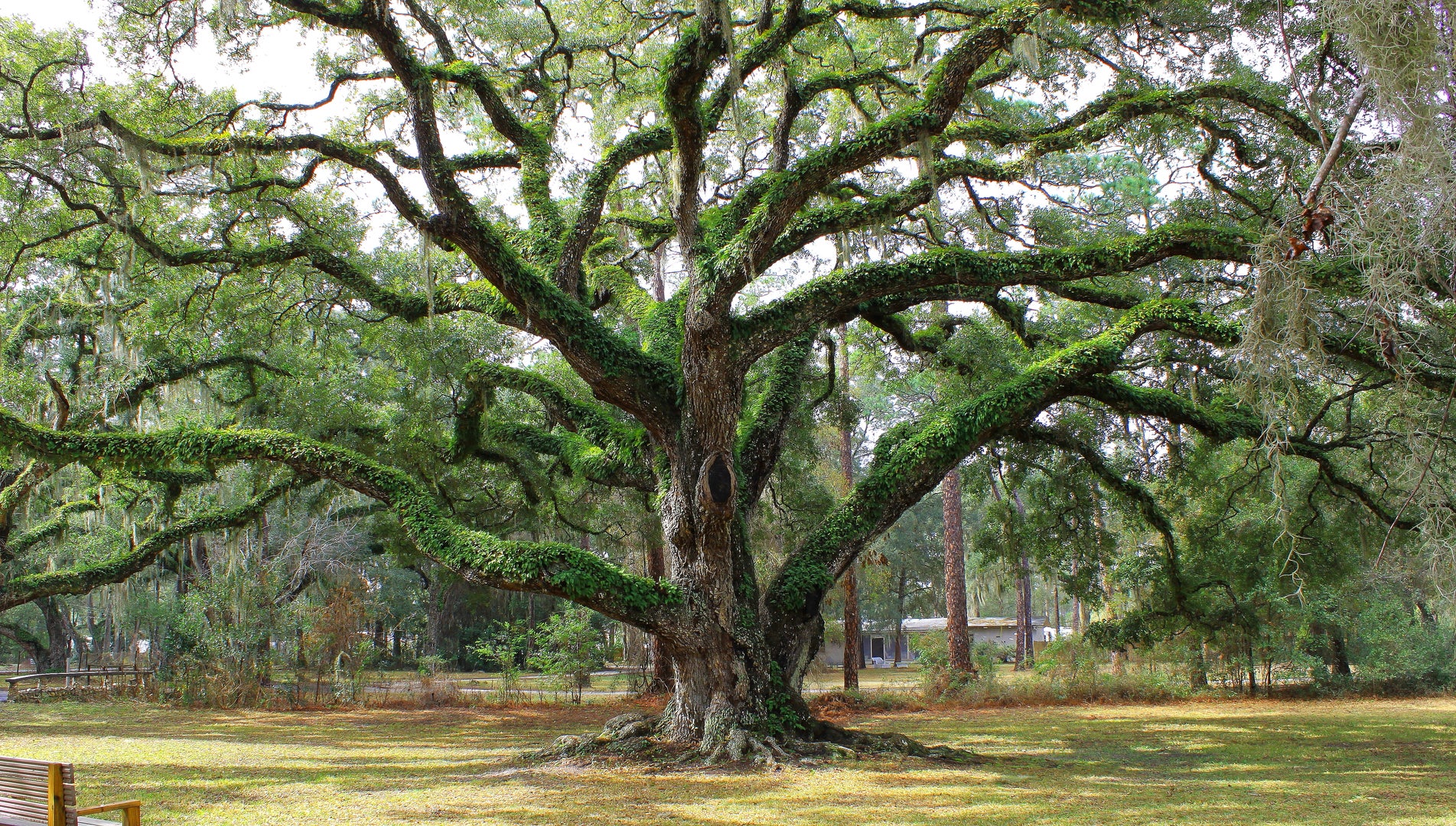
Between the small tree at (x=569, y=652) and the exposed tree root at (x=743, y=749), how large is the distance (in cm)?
776

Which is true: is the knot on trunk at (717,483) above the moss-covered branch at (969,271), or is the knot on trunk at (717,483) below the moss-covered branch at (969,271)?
below

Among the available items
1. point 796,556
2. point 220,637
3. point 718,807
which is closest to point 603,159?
point 796,556

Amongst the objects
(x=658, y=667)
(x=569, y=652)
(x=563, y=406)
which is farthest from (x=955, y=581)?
(x=563, y=406)

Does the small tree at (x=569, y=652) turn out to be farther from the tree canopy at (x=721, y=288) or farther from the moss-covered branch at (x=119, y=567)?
the moss-covered branch at (x=119, y=567)

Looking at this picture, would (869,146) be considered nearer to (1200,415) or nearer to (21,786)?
(1200,415)

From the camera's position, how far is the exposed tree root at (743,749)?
8.41m

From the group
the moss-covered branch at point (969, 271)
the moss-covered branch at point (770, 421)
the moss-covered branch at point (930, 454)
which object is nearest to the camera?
the moss-covered branch at point (969, 271)

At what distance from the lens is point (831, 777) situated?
767cm

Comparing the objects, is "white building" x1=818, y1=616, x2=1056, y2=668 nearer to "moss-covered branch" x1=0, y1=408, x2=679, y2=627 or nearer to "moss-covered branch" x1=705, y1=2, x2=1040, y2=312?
"moss-covered branch" x1=0, y1=408, x2=679, y2=627

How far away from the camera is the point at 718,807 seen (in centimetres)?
641

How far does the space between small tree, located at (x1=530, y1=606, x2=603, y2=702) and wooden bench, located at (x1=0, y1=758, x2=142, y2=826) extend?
1275 centimetres

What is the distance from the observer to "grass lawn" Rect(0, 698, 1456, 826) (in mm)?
6188

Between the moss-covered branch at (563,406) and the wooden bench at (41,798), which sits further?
the moss-covered branch at (563,406)

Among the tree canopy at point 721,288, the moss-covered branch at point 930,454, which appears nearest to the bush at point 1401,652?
the tree canopy at point 721,288
